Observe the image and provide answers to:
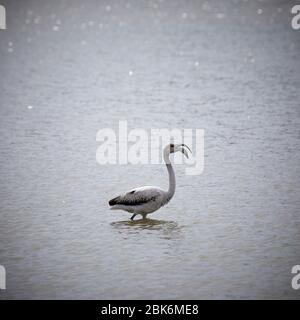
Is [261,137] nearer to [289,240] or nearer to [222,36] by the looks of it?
[289,240]

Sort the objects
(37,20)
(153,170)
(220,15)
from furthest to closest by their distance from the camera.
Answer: (37,20), (220,15), (153,170)

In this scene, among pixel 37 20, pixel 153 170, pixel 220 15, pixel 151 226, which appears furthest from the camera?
pixel 37 20

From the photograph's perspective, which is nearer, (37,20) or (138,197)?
(138,197)

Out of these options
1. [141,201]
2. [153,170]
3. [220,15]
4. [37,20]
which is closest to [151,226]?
[141,201]

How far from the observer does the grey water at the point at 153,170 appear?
9789 mm

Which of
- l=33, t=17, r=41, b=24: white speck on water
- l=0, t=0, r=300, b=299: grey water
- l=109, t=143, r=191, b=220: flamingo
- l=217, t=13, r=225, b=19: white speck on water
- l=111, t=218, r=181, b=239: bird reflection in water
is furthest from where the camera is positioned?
l=33, t=17, r=41, b=24: white speck on water

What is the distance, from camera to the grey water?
32.1 ft

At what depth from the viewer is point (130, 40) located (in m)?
30.7

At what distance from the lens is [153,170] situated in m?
14.2

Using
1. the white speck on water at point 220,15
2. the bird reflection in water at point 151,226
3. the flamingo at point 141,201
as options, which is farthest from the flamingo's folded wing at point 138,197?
the white speck on water at point 220,15

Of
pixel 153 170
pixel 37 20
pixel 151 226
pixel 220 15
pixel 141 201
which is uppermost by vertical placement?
pixel 37 20

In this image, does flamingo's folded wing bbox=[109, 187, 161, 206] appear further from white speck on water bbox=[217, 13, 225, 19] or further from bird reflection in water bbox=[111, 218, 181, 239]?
white speck on water bbox=[217, 13, 225, 19]

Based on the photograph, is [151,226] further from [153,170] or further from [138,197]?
[153,170]

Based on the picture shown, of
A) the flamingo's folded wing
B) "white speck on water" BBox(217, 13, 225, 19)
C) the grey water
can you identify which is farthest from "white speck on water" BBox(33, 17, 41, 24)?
the flamingo's folded wing
